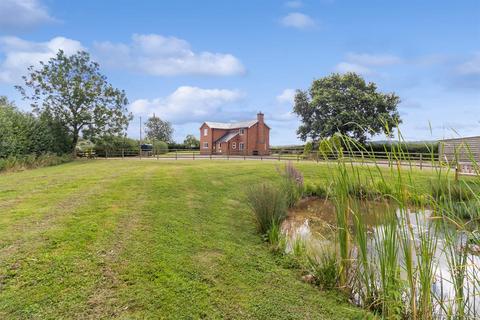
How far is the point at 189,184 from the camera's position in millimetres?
9773

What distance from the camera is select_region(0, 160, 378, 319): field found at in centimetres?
304

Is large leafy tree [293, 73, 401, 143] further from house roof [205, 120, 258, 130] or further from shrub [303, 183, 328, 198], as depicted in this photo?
shrub [303, 183, 328, 198]

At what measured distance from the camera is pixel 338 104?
1211 inches

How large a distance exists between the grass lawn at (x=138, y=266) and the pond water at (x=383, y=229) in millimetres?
765

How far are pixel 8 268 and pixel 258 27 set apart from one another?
381 inches

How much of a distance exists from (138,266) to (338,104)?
1196 inches

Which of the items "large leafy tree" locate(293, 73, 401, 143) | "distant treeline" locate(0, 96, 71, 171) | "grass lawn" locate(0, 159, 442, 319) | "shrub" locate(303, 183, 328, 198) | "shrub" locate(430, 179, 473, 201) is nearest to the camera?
"shrub" locate(430, 179, 473, 201)

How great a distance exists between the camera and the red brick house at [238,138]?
3706 cm

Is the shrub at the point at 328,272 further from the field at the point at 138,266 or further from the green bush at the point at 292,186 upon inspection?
the green bush at the point at 292,186

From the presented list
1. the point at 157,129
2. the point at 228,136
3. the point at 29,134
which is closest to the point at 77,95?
the point at 29,134

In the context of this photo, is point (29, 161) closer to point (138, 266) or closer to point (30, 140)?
point (30, 140)

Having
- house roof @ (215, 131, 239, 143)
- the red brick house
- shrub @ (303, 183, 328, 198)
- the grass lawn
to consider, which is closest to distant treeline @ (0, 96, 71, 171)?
the grass lawn

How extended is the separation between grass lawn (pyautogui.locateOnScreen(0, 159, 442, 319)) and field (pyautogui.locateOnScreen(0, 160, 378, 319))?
0.04ft

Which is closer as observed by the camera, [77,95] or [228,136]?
[77,95]
